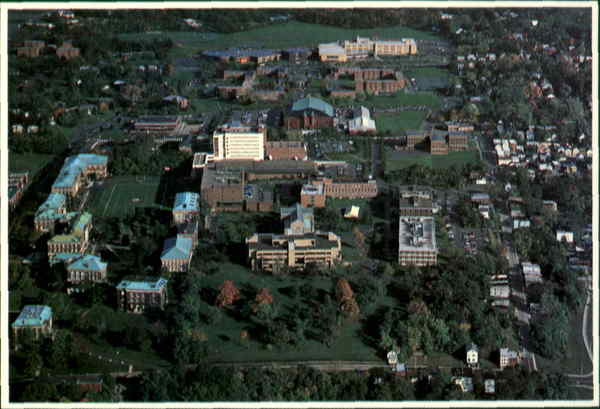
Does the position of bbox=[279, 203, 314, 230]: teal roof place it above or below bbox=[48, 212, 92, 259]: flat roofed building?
above

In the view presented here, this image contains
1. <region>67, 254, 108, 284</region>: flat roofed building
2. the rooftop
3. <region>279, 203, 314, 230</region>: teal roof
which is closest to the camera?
<region>67, 254, 108, 284</region>: flat roofed building

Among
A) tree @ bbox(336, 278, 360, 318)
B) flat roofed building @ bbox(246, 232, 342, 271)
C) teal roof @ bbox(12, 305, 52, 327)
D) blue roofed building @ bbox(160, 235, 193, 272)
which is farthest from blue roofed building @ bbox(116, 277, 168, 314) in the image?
tree @ bbox(336, 278, 360, 318)

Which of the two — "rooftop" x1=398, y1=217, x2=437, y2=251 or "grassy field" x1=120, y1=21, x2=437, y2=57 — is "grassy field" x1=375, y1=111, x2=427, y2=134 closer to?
"rooftop" x1=398, y1=217, x2=437, y2=251

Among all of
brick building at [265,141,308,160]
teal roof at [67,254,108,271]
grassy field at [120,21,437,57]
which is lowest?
teal roof at [67,254,108,271]

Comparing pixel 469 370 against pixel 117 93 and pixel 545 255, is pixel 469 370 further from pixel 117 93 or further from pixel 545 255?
pixel 117 93

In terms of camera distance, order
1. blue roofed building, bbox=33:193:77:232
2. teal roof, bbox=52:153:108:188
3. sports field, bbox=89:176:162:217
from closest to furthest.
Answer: blue roofed building, bbox=33:193:77:232, sports field, bbox=89:176:162:217, teal roof, bbox=52:153:108:188

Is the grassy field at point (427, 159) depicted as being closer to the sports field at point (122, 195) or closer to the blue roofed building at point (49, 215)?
the sports field at point (122, 195)
